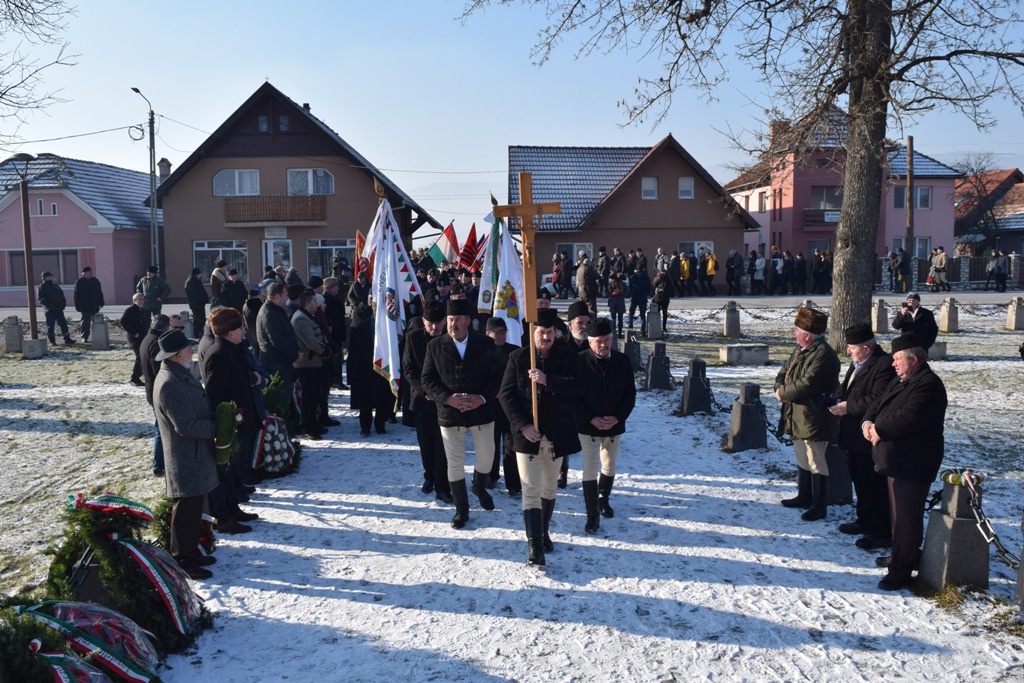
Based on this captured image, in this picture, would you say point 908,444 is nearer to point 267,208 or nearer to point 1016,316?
point 1016,316

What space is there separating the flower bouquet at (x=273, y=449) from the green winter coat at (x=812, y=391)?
5.16m

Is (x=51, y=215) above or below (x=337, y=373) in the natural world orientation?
above

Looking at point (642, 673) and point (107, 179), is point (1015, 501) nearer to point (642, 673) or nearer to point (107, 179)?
point (642, 673)

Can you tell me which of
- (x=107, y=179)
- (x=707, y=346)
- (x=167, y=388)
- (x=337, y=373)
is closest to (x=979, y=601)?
(x=167, y=388)

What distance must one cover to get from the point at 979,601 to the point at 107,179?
44689 millimetres

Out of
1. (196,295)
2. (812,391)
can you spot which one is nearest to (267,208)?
(196,295)

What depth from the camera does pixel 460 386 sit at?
7328 mm

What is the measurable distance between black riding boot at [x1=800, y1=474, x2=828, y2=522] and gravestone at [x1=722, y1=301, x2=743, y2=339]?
14328 millimetres

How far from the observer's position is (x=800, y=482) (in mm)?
7770

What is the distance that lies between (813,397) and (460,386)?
124 inches

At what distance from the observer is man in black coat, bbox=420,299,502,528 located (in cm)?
727

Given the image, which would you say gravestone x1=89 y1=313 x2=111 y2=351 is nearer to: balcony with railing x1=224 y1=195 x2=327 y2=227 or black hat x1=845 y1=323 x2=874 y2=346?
balcony with railing x1=224 y1=195 x2=327 y2=227

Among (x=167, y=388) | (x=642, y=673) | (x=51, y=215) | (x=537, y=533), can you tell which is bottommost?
(x=642, y=673)

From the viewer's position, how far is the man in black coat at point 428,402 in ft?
26.0
